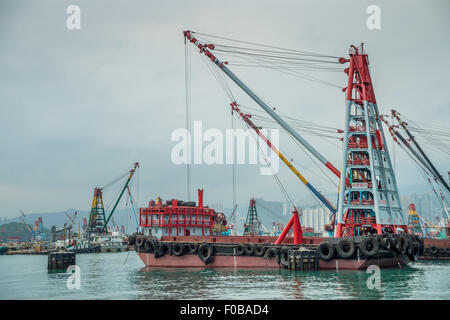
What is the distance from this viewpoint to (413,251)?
3941cm

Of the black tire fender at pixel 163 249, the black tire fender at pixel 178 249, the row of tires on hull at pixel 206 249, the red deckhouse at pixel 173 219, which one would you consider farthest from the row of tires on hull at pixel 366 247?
the red deckhouse at pixel 173 219

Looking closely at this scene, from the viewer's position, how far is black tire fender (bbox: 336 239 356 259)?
36438 mm

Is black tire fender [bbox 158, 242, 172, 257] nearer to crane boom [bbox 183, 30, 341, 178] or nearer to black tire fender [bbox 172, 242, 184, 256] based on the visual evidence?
black tire fender [bbox 172, 242, 184, 256]

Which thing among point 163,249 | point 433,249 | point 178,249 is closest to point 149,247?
point 163,249

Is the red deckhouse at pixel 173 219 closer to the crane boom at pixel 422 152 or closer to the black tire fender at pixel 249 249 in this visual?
the black tire fender at pixel 249 249

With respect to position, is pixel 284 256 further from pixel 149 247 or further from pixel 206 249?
pixel 149 247

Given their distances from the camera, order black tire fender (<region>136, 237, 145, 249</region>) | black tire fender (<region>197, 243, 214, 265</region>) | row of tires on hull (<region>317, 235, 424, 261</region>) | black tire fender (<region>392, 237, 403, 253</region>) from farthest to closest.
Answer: black tire fender (<region>136, 237, 145, 249</region>)
black tire fender (<region>197, 243, 214, 265</region>)
black tire fender (<region>392, 237, 403, 253</region>)
row of tires on hull (<region>317, 235, 424, 261</region>)

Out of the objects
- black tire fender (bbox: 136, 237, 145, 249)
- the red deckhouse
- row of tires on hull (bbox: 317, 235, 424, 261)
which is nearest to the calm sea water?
row of tires on hull (bbox: 317, 235, 424, 261)

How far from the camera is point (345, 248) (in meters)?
37.1

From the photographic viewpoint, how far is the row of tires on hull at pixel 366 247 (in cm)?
3594

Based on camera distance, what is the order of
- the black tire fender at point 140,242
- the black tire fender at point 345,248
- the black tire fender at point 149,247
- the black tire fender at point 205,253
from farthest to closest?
the black tire fender at point 140,242
the black tire fender at point 149,247
the black tire fender at point 205,253
the black tire fender at point 345,248

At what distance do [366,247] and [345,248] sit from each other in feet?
6.08
